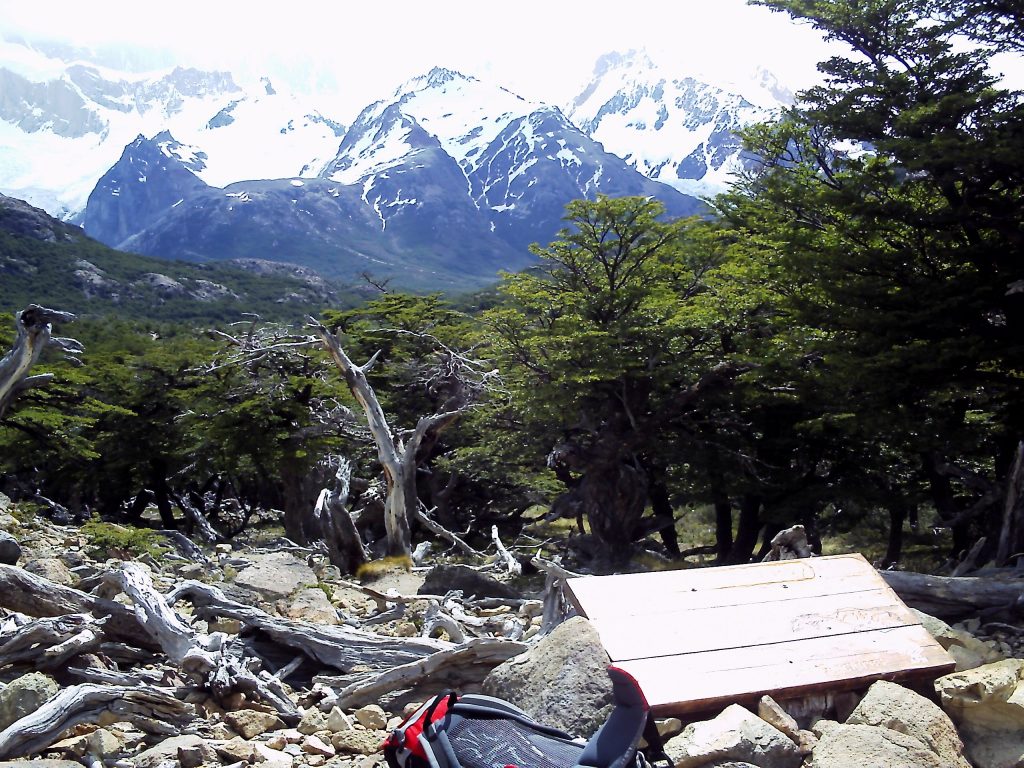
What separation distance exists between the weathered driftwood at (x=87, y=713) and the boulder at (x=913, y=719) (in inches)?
156

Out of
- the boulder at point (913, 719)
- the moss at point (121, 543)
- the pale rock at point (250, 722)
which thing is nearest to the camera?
the boulder at point (913, 719)

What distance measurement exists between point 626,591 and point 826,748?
1.40 metres

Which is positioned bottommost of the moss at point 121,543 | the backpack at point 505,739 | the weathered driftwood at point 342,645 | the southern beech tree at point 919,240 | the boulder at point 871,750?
the moss at point 121,543

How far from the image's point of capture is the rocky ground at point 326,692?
432 cm

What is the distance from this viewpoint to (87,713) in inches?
193

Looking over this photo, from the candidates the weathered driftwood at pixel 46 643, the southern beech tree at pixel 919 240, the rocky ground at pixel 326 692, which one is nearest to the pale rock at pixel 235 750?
the rocky ground at pixel 326 692

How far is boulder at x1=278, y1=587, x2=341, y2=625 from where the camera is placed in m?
8.31

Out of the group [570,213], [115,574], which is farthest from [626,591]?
[570,213]

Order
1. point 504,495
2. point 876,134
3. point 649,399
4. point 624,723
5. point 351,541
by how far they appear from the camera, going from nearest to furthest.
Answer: point 624,723
point 876,134
point 351,541
point 649,399
point 504,495

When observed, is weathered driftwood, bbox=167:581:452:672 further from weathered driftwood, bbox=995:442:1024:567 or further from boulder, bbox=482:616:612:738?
weathered driftwood, bbox=995:442:1024:567

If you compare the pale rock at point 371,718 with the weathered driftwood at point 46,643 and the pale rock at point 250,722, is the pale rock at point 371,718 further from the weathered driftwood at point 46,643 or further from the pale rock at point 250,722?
the weathered driftwood at point 46,643

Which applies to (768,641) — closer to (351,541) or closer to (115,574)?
(115,574)

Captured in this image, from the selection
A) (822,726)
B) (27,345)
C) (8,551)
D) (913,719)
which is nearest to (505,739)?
(822,726)

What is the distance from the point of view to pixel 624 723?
3.24m
